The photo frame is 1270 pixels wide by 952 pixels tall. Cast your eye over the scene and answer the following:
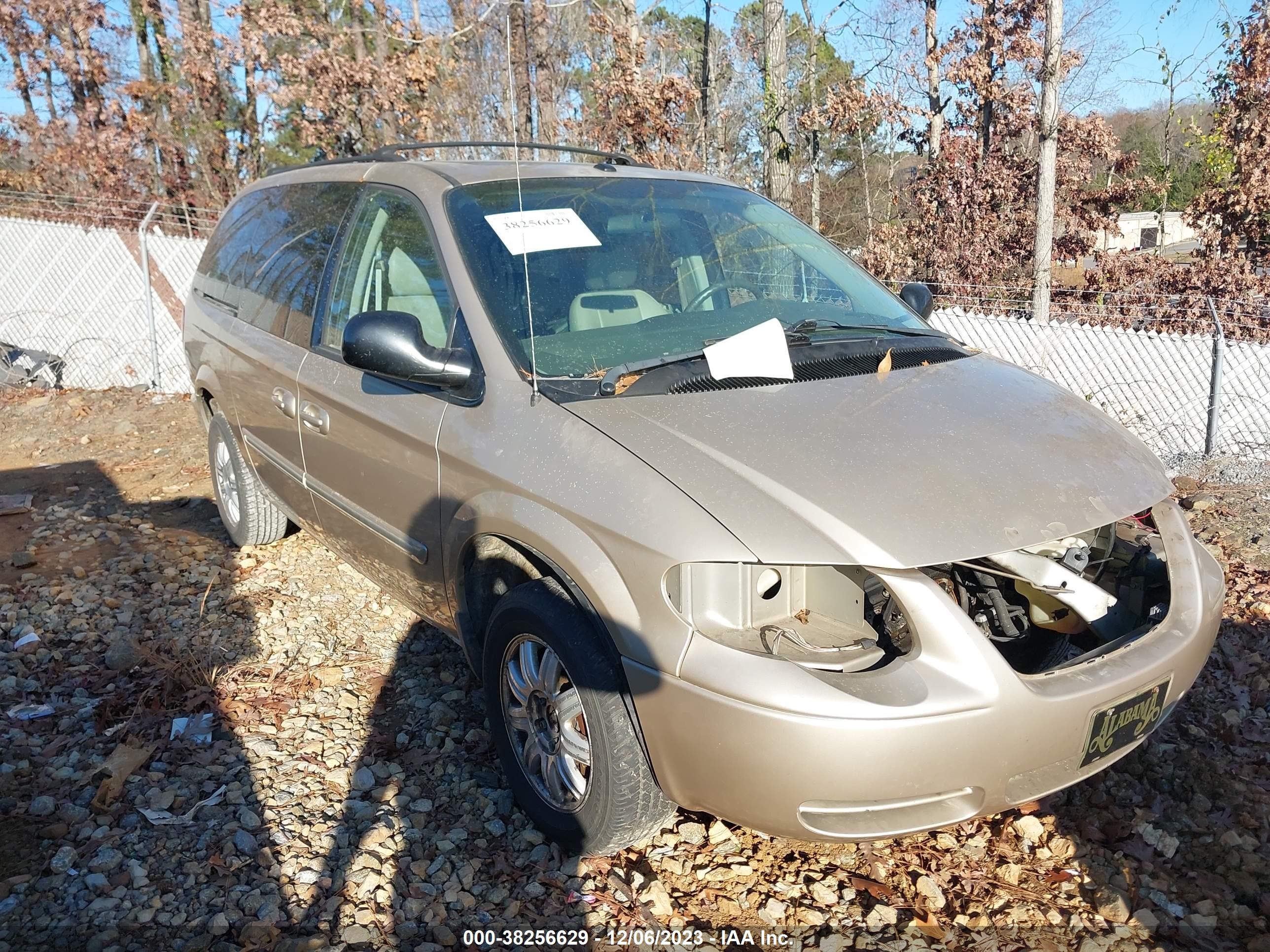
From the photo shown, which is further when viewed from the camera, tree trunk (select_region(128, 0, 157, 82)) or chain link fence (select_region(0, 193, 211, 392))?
tree trunk (select_region(128, 0, 157, 82))

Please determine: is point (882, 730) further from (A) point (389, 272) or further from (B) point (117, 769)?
(B) point (117, 769)

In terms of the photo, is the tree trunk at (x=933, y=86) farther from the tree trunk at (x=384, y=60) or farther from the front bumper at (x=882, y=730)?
the front bumper at (x=882, y=730)

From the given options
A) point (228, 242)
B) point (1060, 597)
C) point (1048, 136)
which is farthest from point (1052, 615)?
point (1048, 136)

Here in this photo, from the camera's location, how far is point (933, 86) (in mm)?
14633

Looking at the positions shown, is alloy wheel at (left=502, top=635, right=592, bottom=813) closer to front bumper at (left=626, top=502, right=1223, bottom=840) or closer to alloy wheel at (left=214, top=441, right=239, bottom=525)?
front bumper at (left=626, top=502, right=1223, bottom=840)

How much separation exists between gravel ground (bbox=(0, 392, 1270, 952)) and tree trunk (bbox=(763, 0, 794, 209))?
25.8 feet

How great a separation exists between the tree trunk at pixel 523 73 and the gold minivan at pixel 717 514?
10.5 metres

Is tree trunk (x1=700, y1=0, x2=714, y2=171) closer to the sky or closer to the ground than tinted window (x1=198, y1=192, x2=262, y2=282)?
closer to the sky

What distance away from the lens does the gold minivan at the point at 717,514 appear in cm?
212

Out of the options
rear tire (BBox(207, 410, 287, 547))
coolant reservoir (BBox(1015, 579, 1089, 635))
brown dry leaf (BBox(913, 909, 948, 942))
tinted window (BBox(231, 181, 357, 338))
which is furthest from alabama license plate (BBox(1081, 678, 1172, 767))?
rear tire (BBox(207, 410, 287, 547))

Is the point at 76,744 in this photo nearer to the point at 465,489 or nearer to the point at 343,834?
the point at 343,834

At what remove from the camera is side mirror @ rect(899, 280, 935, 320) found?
3.83 meters

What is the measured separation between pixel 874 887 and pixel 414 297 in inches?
94.4

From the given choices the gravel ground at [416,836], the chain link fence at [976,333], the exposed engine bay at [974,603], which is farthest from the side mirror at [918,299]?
the gravel ground at [416,836]
